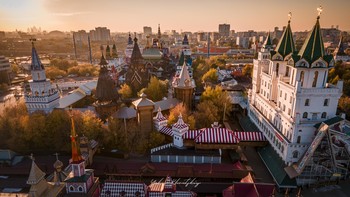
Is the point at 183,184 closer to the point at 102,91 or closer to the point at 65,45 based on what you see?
the point at 102,91

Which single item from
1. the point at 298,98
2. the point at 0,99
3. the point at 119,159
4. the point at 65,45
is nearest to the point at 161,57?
the point at 0,99

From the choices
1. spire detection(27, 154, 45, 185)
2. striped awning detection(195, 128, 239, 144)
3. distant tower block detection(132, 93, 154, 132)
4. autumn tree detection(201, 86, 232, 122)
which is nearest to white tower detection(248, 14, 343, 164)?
striped awning detection(195, 128, 239, 144)

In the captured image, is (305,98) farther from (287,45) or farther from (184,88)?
(184,88)

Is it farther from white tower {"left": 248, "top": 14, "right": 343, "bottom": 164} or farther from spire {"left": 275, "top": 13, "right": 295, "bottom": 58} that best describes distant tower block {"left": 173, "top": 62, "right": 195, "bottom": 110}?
white tower {"left": 248, "top": 14, "right": 343, "bottom": 164}

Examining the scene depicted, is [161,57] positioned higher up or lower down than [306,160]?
higher up

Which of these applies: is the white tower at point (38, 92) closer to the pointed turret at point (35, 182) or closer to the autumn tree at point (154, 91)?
the autumn tree at point (154, 91)

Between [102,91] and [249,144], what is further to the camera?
[102,91]
